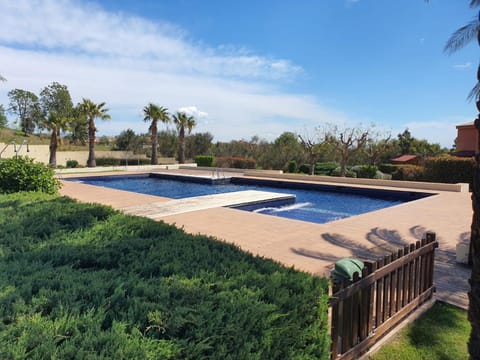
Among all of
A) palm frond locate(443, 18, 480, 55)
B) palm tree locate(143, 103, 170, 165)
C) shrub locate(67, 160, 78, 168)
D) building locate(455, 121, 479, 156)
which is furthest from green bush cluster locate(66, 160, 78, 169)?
building locate(455, 121, 479, 156)

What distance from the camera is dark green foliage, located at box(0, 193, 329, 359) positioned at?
155cm

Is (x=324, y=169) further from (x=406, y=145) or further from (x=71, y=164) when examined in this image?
(x=406, y=145)

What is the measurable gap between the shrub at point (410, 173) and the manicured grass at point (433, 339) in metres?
15.8

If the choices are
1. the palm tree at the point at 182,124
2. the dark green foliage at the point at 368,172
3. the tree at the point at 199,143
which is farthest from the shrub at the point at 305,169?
the tree at the point at 199,143

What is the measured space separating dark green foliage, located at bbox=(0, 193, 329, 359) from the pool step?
5.97 m

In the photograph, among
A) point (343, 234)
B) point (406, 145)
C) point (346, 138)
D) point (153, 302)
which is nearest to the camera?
point (153, 302)

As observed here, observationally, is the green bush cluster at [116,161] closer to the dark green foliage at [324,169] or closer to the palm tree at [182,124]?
the palm tree at [182,124]

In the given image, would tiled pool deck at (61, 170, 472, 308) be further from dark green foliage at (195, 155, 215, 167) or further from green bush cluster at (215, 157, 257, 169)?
dark green foliage at (195, 155, 215, 167)

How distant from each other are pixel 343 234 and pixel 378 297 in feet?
12.9

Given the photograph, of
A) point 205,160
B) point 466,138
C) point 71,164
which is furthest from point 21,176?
point 466,138

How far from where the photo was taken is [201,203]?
10.7 metres

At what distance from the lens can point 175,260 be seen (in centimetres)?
258

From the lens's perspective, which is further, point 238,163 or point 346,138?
point 238,163

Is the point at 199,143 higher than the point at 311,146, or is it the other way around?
the point at 199,143
